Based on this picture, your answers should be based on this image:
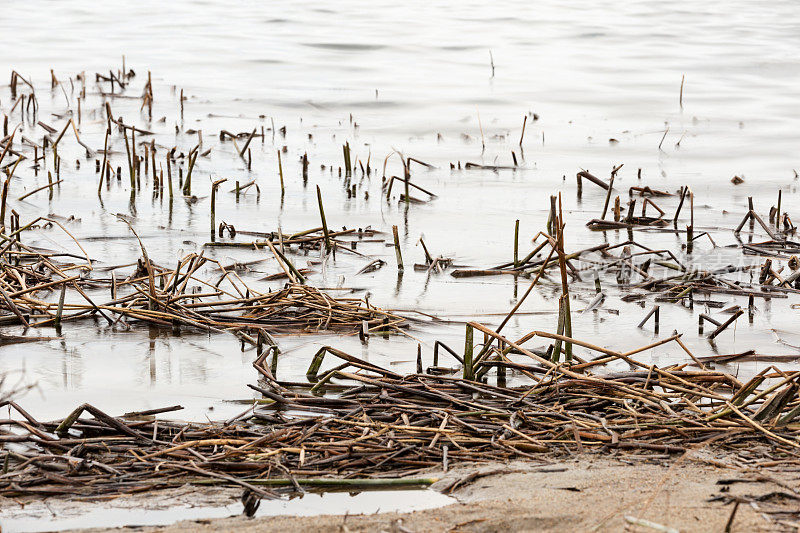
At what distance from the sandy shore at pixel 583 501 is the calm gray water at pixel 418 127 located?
1.13 meters

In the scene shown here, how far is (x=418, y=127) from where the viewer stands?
36.6 ft

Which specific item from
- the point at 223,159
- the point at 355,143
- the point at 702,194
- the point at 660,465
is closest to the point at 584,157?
the point at 702,194

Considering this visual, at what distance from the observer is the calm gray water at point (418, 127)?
500 centimetres

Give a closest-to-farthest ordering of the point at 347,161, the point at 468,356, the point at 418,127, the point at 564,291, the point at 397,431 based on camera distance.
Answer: the point at 397,431, the point at 564,291, the point at 468,356, the point at 347,161, the point at 418,127

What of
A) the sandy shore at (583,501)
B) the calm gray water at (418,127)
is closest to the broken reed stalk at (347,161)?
the calm gray water at (418,127)

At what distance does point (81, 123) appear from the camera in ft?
35.4

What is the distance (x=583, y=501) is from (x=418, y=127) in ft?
27.6

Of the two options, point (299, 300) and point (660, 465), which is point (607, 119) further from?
point (660, 465)

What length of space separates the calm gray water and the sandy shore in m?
1.13

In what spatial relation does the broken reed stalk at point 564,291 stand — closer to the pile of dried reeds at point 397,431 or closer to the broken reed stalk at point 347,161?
the pile of dried reeds at point 397,431

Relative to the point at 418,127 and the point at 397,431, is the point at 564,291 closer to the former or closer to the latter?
the point at 397,431

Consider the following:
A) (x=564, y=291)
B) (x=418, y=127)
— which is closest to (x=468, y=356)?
(x=564, y=291)

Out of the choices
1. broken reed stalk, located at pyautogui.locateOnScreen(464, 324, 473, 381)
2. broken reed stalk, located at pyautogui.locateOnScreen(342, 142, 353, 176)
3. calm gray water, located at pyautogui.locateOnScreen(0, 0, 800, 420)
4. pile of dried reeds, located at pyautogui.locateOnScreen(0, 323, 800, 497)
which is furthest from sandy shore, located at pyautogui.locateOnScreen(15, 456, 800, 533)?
broken reed stalk, located at pyautogui.locateOnScreen(342, 142, 353, 176)

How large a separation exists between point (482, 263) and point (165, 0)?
18191 millimetres
